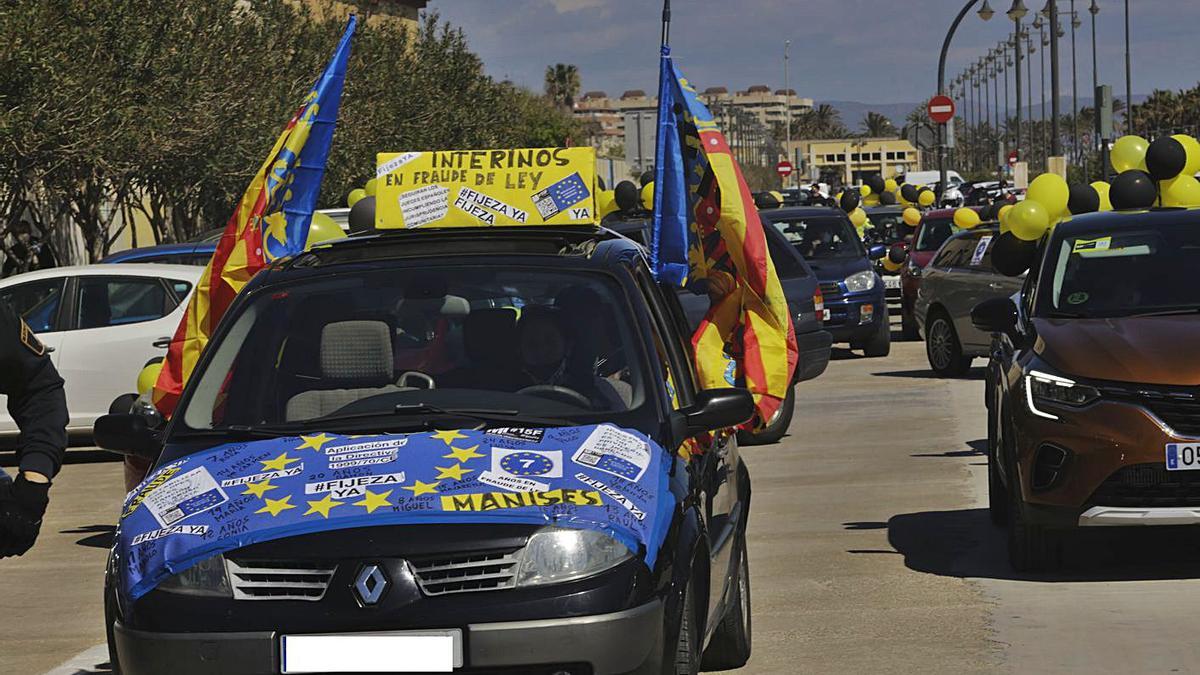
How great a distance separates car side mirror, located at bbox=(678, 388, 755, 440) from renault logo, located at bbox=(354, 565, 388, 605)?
1.28m

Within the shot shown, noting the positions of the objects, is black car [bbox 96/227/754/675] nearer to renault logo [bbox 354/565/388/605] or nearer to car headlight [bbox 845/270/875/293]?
renault logo [bbox 354/565/388/605]

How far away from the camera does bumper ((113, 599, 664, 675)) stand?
5074 millimetres

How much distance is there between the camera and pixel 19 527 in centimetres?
521

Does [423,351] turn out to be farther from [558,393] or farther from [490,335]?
[558,393]

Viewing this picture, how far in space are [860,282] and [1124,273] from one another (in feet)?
43.0

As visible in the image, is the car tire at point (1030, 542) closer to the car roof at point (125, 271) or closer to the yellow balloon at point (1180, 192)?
the yellow balloon at point (1180, 192)

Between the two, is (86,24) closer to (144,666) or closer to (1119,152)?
(1119,152)

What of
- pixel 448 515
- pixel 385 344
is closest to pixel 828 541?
pixel 385 344

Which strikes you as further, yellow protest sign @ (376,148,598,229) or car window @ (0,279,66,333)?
car window @ (0,279,66,333)

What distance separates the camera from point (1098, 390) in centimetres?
866

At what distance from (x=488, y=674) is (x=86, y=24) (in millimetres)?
21848

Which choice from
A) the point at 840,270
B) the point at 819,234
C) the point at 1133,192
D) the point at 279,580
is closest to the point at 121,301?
the point at 1133,192

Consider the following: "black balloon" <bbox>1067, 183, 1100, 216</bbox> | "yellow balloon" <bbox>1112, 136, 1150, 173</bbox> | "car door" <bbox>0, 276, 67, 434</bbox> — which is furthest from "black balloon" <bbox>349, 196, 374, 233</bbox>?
"yellow balloon" <bbox>1112, 136, 1150, 173</bbox>

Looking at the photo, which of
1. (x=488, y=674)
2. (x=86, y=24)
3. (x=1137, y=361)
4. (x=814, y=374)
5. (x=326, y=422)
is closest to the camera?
(x=488, y=674)
